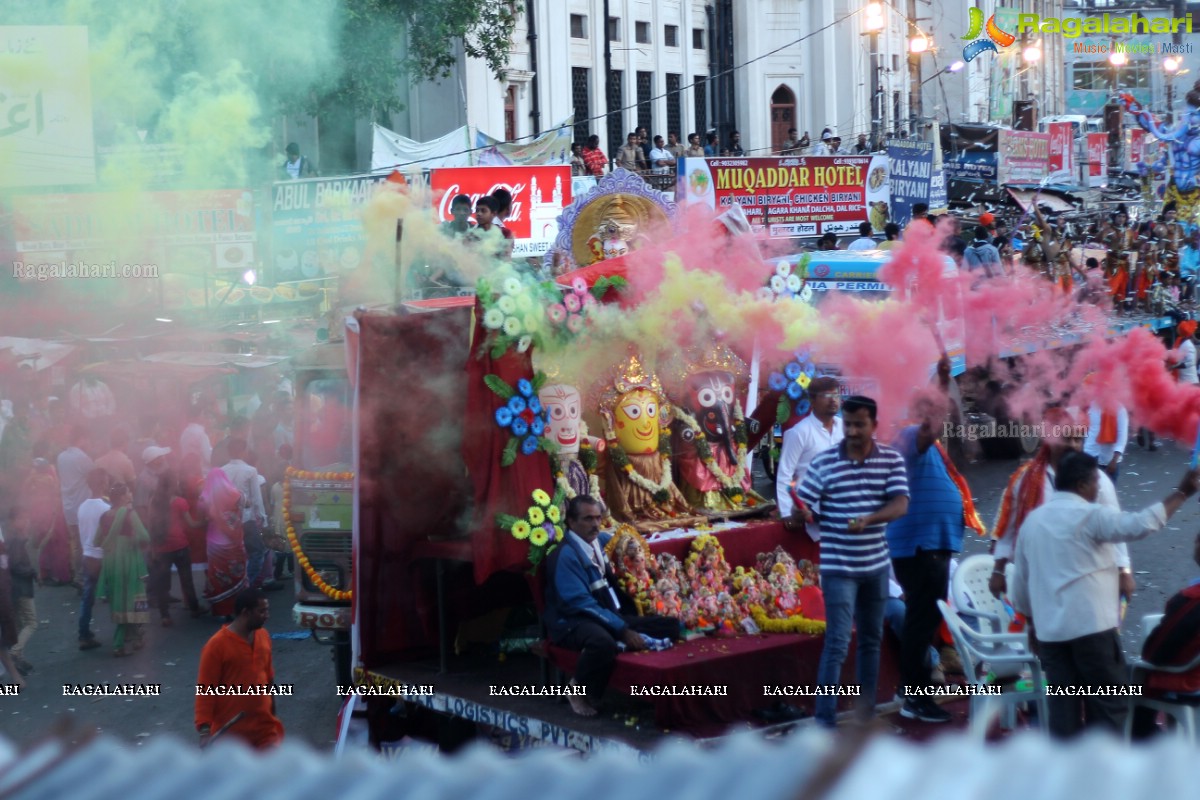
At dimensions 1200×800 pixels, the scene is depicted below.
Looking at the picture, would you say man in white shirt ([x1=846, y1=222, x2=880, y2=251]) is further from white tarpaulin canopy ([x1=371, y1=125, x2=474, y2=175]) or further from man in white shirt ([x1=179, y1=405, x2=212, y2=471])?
man in white shirt ([x1=179, y1=405, x2=212, y2=471])

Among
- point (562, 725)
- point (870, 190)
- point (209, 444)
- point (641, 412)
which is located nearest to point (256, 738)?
point (562, 725)

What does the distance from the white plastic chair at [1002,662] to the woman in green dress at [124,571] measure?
22.3 ft

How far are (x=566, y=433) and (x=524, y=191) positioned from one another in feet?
48.5

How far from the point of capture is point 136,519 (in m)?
11.2

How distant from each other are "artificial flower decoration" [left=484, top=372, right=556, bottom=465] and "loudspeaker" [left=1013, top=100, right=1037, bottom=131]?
1715 inches

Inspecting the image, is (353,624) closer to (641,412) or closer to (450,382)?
(450,382)

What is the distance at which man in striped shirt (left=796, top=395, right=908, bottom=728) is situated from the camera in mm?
6664

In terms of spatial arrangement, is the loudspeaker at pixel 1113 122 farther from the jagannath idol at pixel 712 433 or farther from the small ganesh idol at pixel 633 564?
the small ganesh idol at pixel 633 564

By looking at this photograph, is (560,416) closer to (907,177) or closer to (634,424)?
(634,424)

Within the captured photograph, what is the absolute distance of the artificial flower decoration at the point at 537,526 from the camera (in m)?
7.44

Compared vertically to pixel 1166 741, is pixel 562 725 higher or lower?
lower

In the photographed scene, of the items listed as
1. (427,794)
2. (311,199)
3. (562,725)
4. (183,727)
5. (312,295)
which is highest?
(311,199)

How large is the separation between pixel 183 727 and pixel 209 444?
5549mm

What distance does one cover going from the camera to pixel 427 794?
212cm
